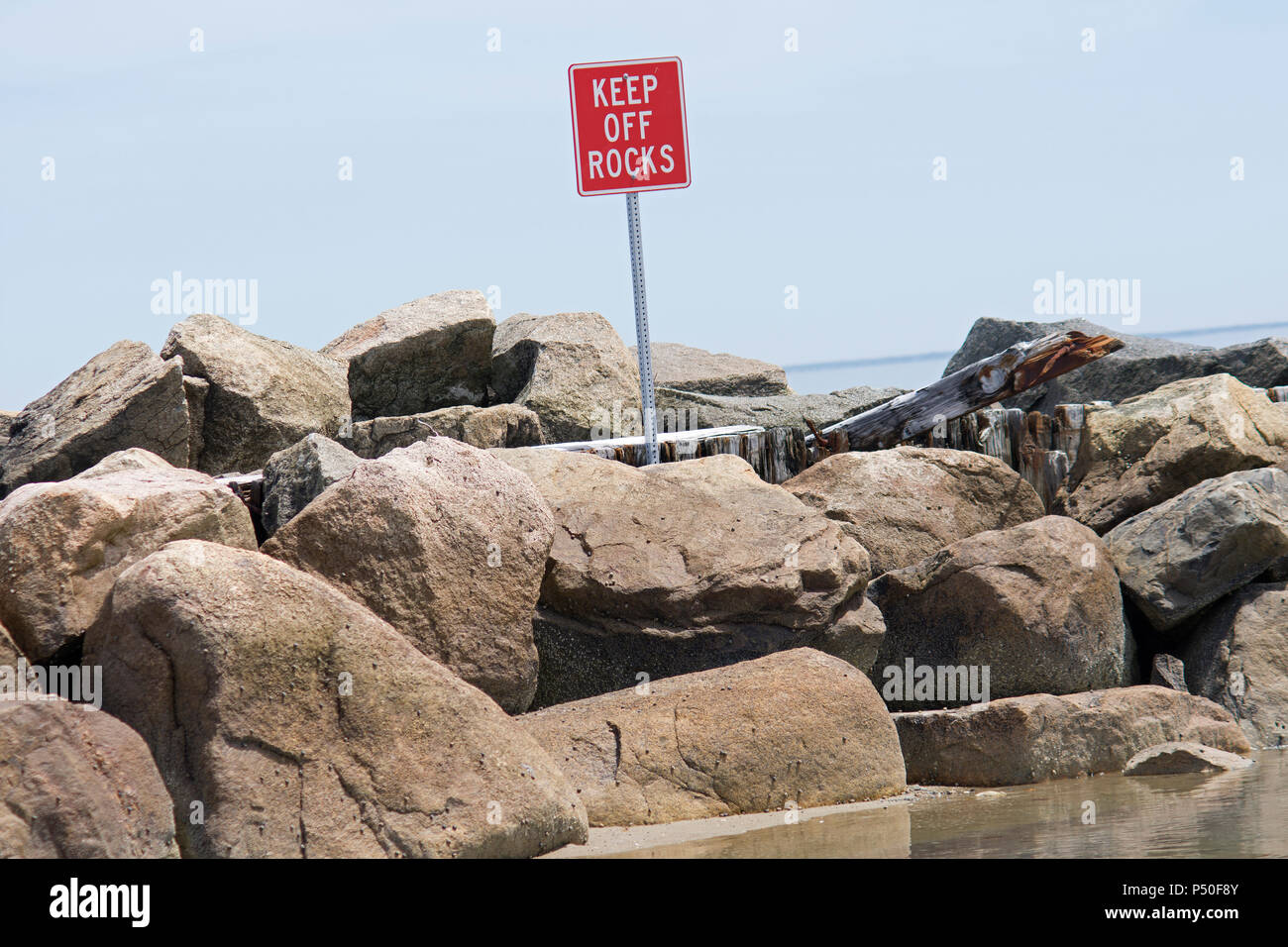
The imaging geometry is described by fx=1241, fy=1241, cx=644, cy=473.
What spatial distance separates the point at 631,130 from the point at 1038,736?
15.6 ft

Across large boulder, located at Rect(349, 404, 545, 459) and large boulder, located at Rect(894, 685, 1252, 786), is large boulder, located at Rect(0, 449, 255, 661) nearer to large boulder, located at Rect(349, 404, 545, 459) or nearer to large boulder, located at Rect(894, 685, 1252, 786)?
large boulder, located at Rect(349, 404, 545, 459)

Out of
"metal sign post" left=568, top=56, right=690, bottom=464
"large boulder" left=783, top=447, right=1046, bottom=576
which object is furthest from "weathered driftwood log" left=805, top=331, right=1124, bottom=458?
"metal sign post" left=568, top=56, right=690, bottom=464

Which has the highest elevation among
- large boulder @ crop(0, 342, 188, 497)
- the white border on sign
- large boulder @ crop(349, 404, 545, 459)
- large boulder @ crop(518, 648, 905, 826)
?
the white border on sign

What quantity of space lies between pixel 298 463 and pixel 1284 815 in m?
5.12

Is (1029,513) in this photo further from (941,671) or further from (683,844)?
(683,844)

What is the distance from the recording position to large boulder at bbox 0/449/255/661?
531 cm

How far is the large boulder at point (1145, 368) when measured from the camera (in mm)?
11719

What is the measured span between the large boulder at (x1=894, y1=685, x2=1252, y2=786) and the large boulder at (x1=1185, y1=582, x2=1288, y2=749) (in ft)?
1.96

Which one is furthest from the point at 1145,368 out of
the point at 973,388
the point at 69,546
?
the point at 69,546

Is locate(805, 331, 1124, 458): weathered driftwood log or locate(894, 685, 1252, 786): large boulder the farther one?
locate(805, 331, 1124, 458): weathered driftwood log

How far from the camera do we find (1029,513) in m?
8.73
